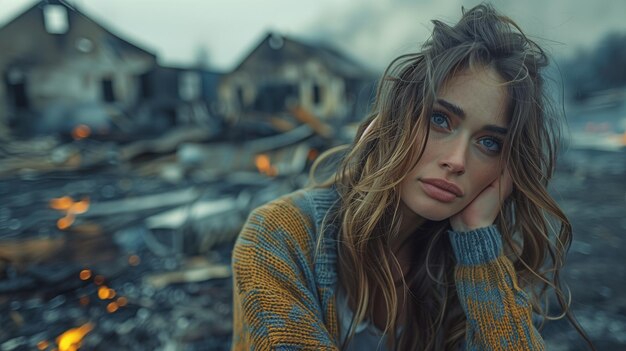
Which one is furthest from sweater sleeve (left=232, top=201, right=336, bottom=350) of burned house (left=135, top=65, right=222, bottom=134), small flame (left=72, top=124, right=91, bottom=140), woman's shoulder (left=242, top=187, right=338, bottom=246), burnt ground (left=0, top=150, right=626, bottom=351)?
burned house (left=135, top=65, right=222, bottom=134)

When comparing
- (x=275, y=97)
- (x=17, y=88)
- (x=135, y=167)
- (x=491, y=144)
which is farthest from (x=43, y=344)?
(x=275, y=97)

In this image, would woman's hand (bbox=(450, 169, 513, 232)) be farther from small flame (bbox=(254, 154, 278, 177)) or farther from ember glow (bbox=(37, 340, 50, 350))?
small flame (bbox=(254, 154, 278, 177))

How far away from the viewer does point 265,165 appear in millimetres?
2832

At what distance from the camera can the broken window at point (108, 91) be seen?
223 centimetres

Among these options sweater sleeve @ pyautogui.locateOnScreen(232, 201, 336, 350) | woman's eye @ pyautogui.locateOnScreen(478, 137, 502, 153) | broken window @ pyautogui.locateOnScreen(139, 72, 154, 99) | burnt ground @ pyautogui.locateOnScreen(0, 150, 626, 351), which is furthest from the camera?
broken window @ pyautogui.locateOnScreen(139, 72, 154, 99)

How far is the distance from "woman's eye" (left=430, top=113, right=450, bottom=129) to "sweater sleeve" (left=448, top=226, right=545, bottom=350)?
0.30 m

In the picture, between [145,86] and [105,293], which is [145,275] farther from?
[145,86]

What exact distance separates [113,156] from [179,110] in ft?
1.80

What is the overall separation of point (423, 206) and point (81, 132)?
2091 mm

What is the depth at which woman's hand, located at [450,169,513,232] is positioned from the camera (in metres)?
0.96

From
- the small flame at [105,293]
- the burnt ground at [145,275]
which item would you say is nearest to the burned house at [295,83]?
the burnt ground at [145,275]

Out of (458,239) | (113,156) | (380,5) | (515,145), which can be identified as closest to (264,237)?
(458,239)

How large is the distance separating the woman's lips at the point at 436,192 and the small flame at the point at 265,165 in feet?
6.67

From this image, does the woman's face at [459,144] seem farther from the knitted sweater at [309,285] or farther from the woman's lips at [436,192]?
the knitted sweater at [309,285]
